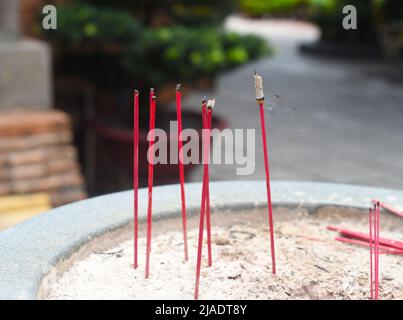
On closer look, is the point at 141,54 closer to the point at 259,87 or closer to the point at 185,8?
the point at 185,8

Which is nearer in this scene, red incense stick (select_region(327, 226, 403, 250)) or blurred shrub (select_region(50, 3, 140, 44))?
red incense stick (select_region(327, 226, 403, 250))

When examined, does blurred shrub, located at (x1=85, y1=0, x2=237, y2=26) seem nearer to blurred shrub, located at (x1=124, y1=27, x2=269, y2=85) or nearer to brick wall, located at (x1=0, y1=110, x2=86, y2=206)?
blurred shrub, located at (x1=124, y1=27, x2=269, y2=85)

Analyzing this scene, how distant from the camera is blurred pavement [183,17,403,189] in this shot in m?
4.95

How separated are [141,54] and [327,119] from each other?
2.50m

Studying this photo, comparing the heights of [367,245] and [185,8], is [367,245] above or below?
below

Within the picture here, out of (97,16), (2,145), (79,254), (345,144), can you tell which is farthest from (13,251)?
(345,144)

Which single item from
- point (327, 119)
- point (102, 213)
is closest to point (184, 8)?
point (327, 119)

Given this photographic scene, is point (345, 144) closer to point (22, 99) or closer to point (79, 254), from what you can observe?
point (22, 99)

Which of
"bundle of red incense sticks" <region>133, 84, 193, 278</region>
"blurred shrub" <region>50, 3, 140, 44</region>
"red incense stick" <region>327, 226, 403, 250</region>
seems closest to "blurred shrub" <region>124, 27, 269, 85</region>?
"blurred shrub" <region>50, 3, 140, 44</region>

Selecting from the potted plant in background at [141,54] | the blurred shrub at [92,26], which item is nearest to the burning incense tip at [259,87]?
the potted plant in background at [141,54]

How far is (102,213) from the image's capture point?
70.6 inches

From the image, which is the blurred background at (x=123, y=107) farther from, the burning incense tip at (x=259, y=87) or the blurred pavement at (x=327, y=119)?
the burning incense tip at (x=259, y=87)

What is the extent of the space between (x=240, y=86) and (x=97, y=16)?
4086 mm

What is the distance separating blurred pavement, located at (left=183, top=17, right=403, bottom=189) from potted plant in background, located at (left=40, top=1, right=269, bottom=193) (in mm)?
457
